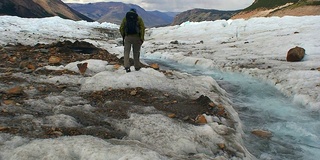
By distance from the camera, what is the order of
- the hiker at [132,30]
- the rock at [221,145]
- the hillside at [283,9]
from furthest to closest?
the hillside at [283,9]
the hiker at [132,30]
the rock at [221,145]

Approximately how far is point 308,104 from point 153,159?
8.64m

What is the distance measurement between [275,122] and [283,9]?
94942 mm

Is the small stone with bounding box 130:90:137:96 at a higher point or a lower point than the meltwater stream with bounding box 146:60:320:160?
higher

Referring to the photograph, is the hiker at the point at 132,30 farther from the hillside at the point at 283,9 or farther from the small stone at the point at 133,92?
the hillside at the point at 283,9

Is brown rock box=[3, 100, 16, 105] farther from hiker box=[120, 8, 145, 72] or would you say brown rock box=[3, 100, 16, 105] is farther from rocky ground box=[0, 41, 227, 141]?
hiker box=[120, 8, 145, 72]

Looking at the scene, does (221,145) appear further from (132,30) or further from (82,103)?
(132,30)

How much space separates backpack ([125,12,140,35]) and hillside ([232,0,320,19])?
3024 inches

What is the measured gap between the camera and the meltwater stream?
25.3ft

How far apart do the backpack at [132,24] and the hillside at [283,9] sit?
76.8 m

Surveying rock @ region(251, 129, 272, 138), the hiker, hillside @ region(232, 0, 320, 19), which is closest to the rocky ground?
rock @ region(251, 129, 272, 138)

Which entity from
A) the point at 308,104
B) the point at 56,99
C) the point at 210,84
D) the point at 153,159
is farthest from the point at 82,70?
the point at 308,104

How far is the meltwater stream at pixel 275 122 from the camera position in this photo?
25.3 feet

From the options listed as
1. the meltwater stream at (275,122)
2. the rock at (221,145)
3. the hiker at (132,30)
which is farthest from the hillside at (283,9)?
the rock at (221,145)

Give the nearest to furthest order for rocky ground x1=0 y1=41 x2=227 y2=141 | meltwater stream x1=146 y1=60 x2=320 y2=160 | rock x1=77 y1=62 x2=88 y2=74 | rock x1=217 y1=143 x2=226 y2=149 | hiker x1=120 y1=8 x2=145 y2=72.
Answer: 1. rocky ground x1=0 y1=41 x2=227 y2=141
2. rock x1=217 y1=143 x2=226 y2=149
3. meltwater stream x1=146 y1=60 x2=320 y2=160
4. hiker x1=120 y1=8 x2=145 y2=72
5. rock x1=77 y1=62 x2=88 y2=74
